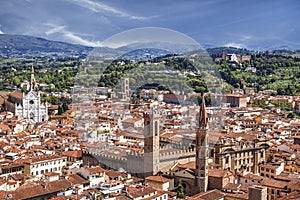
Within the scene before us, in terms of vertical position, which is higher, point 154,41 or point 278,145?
point 154,41

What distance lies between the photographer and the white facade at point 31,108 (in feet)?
90.4

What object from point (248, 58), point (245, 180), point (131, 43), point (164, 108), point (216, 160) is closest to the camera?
point (131, 43)

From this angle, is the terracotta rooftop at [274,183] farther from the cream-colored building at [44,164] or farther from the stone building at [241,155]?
the cream-colored building at [44,164]

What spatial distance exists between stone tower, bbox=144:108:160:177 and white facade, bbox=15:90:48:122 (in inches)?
649

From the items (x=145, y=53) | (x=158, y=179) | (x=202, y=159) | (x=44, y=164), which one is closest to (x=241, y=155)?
(x=202, y=159)

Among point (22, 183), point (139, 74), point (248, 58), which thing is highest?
point (248, 58)

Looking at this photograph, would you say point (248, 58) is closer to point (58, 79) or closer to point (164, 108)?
point (58, 79)

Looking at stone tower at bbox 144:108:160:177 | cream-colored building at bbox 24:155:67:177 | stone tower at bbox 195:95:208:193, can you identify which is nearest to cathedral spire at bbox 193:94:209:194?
stone tower at bbox 195:95:208:193

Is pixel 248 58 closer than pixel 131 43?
No

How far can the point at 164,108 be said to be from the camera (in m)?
21.8

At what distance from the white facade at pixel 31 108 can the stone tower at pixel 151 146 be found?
16496 mm

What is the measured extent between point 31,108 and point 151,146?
17.3m

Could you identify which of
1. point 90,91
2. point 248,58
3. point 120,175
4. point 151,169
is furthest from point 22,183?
point 248,58

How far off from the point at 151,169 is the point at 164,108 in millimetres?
9810
